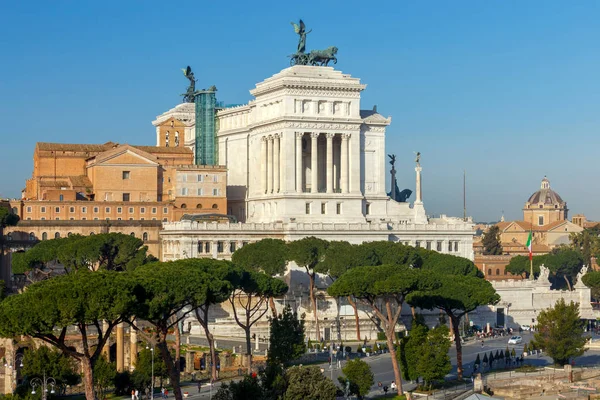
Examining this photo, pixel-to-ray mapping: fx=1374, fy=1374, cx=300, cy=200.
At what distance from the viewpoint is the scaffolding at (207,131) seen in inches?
5595

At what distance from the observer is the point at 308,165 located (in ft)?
432

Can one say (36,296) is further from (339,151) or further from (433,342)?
(339,151)

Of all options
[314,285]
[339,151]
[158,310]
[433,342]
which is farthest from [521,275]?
[158,310]

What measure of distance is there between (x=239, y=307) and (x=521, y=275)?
5923 cm

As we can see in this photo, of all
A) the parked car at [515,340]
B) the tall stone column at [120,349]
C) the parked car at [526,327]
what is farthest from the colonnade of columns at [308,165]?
the tall stone column at [120,349]

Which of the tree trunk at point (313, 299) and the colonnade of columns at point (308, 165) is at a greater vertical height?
the colonnade of columns at point (308, 165)

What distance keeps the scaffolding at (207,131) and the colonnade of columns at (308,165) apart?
36.7ft

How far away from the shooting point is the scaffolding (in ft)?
466

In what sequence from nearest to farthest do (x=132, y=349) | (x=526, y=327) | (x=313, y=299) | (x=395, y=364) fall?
1. (x=395, y=364)
2. (x=132, y=349)
3. (x=313, y=299)
4. (x=526, y=327)

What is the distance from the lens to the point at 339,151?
13225 centimetres

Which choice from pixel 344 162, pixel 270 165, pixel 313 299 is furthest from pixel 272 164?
pixel 313 299

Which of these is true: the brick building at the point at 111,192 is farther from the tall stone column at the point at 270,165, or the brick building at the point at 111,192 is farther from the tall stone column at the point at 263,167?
the tall stone column at the point at 270,165

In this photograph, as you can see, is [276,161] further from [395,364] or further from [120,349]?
[395,364]

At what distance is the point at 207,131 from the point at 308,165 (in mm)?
15534
